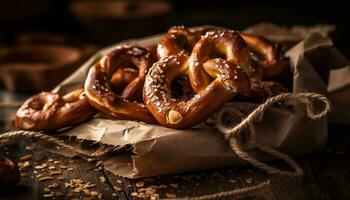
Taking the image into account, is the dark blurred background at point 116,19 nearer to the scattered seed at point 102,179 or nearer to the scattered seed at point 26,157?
the scattered seed at point 26,157

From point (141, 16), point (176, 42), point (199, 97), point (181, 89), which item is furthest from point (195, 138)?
point (141, 16)

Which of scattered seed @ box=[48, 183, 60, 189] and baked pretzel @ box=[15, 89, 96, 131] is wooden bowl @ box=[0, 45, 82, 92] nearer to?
baked pretzel @ box=[15, 89, 96, 131]

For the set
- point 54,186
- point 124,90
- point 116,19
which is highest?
point 124,90

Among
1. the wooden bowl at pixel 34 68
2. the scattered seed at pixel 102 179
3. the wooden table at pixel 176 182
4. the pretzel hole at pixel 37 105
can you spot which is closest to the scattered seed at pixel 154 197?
the wooden table at pixel 176 182

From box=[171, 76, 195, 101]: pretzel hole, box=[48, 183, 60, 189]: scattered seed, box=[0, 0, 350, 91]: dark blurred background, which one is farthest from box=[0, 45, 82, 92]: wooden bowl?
box=[48, 183, 60, 189]: scattered seed

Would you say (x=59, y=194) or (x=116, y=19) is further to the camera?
(x=116, y=19)

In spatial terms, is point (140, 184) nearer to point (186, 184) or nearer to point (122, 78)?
point (186, 184)
